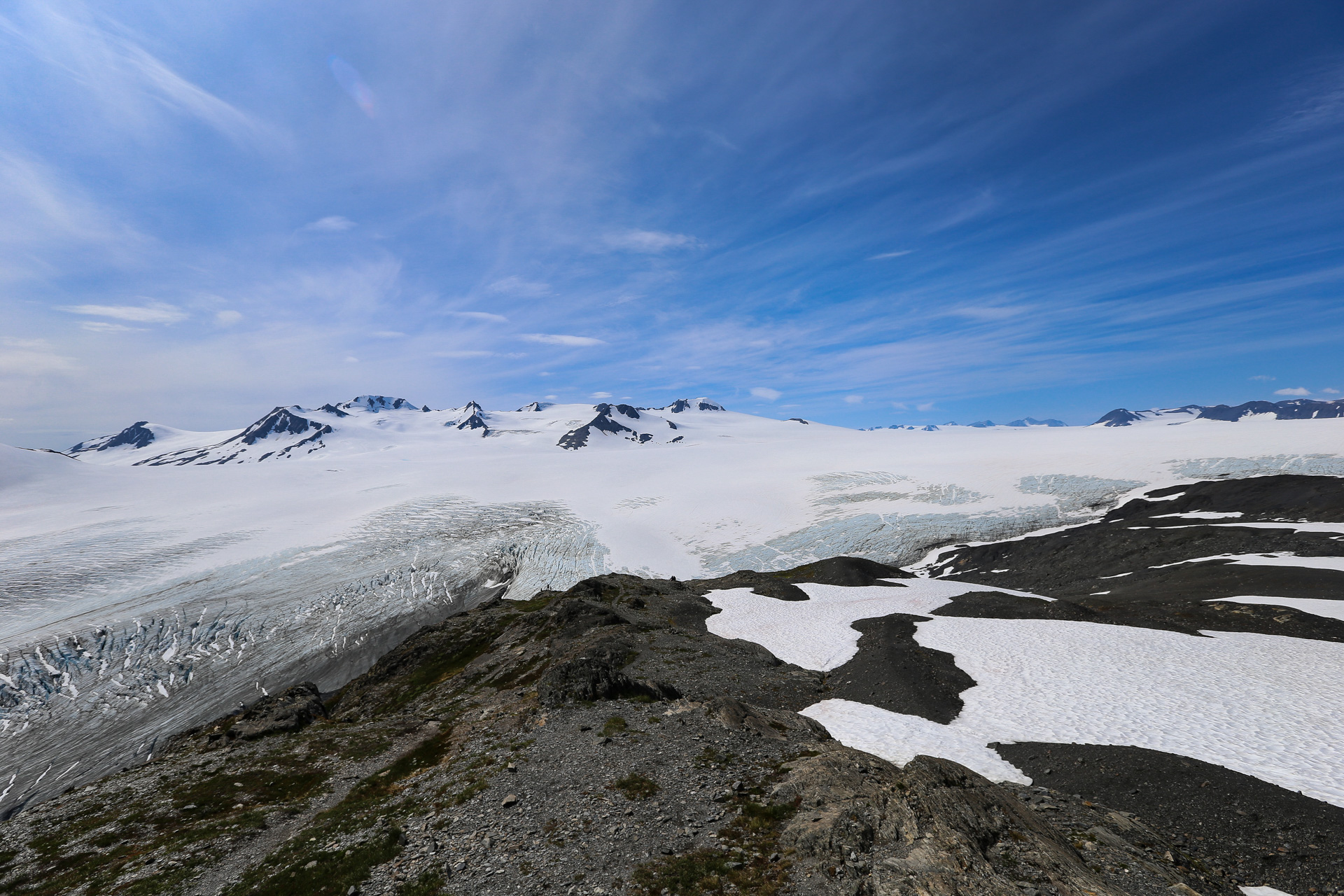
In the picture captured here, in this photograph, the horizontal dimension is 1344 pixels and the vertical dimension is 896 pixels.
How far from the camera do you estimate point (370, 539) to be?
333 ft

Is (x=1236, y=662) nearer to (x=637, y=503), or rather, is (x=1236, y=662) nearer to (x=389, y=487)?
(x=637, y=503)

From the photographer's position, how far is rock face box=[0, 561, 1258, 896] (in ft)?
40.9

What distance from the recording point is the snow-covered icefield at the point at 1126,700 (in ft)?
68.7

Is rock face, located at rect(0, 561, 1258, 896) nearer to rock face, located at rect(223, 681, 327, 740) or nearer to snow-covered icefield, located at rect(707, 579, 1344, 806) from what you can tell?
rock face, located at rect(223, 681, 327, 740)

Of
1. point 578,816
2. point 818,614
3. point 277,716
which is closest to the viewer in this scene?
point 578,816

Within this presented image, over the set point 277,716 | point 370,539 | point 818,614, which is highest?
point 818,614

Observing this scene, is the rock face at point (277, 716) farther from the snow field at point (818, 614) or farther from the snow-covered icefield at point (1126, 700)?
the snow-covered icefield at point (1126, 700)

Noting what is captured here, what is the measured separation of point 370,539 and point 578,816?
104198 millimetres

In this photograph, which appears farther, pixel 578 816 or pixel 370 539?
pixel 370 539

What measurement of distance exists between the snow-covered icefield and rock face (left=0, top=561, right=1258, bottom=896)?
16.9ft

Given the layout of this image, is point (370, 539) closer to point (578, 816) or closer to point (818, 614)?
point (818, 614)

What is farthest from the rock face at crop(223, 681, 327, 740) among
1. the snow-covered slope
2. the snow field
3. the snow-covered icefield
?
the snow-covered icefield

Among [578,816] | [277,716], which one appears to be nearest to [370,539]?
[277,716]

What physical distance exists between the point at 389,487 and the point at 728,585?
12543 cm
